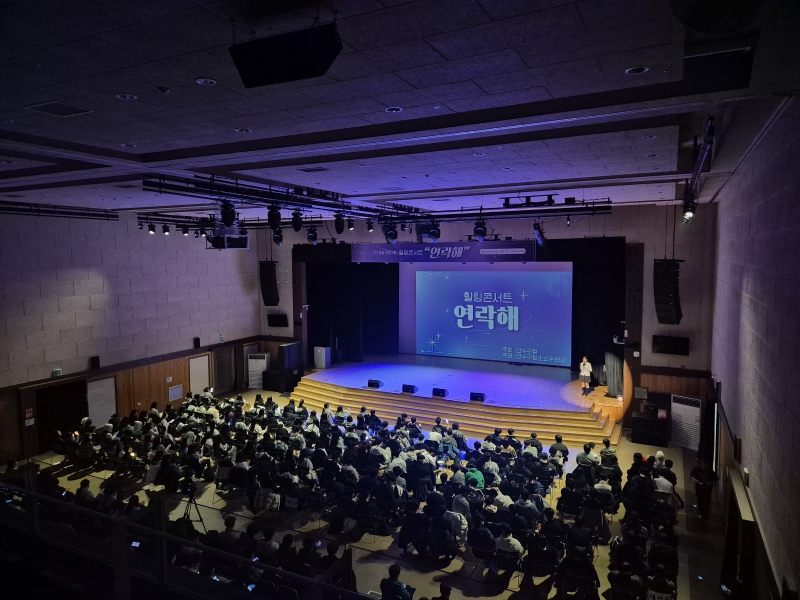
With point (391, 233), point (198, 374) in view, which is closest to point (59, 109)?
point (391, 233)

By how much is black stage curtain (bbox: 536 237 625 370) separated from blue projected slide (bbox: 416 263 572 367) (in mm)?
338

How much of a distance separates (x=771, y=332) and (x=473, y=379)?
1245cm

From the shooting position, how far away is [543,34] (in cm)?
341

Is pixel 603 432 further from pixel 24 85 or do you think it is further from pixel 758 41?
pixel 24 85

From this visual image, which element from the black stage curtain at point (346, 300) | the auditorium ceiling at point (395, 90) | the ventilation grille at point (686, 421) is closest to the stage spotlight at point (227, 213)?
the auditorium ceiling at point (395, 90)

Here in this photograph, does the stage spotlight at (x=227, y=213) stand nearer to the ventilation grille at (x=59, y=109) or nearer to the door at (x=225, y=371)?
the ventilation grille at (x=59, y=109)

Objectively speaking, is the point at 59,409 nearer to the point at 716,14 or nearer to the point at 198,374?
the point at 198,374

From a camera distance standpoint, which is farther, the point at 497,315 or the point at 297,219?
the point at 497,315

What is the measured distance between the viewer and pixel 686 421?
45.1ft

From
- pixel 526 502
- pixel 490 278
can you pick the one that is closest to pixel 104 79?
pixel 526 502

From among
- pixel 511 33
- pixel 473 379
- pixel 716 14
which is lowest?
pixel 473 379

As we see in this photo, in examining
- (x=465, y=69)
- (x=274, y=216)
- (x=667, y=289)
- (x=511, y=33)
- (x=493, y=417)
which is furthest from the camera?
(x=493, y=417)

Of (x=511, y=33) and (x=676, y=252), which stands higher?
(x=511, y=33)

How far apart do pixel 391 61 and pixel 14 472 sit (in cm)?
1020
